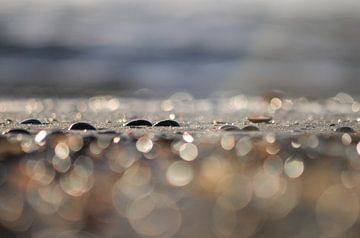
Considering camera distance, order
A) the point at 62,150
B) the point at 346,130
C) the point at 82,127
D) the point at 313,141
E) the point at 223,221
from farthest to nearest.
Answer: the point at 82,127
the point at 346,130
the point at 313,141
the point at 62,150
the point at 223,221

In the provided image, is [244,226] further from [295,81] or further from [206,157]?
[295,81]

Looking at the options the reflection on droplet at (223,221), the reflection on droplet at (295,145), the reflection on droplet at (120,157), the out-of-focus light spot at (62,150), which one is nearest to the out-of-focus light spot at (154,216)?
the reflection on droplet at (223,221)

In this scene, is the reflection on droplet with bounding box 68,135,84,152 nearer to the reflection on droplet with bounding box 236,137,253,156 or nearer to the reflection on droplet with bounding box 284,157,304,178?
the reflection on droplet with bounding box 236,137,253,156

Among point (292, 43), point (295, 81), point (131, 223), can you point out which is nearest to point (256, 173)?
point (131, 223)

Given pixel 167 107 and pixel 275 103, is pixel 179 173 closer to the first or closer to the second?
pixel 167 107

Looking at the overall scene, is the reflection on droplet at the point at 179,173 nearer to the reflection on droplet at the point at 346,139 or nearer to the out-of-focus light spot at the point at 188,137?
the out-of-focus light spot at the point at 188,137

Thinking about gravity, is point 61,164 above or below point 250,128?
below

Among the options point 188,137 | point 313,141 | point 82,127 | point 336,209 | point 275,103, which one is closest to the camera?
point 336,209

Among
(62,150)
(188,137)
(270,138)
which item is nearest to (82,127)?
(188,137)
